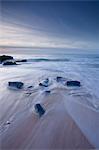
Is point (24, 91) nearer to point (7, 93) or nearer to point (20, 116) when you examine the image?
point (7, 93)

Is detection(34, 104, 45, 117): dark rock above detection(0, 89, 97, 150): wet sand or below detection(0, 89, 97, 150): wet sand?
above

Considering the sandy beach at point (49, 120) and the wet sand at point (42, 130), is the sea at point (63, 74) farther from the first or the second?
the wet sand at point (42, 130)

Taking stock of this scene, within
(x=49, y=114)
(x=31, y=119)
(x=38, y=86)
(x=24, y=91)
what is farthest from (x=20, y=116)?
(x=38, y=86)

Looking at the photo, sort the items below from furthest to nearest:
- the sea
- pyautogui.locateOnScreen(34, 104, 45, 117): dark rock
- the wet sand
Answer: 1. the sea
2. pyautogui.locateOnScreen(34, 104, 45, 117): dark rock
3. the wet sand

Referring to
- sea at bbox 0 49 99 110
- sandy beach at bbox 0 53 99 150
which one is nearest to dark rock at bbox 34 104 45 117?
sandy beach at bbox 0 53 99 150

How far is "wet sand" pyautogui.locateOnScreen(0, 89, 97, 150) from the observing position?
243 cm

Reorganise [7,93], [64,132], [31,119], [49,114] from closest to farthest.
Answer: [64,132] < [31,119] < [49,114] < [7,93]

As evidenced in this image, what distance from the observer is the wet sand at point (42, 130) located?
7.98 feet

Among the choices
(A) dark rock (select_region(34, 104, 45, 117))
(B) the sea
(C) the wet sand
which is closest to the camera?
(C) the wet sand

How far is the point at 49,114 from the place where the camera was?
3.27m

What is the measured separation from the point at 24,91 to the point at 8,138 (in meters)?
2.12

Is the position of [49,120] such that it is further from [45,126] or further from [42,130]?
[42,130]

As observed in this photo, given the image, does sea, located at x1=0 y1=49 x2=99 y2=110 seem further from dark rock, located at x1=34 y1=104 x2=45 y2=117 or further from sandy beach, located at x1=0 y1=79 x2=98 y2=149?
dark rock, located at x1=34 y1=104 x2=45 y2=117

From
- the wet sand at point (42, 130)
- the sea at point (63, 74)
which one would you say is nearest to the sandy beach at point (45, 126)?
the wet sand at point (42, 130)
